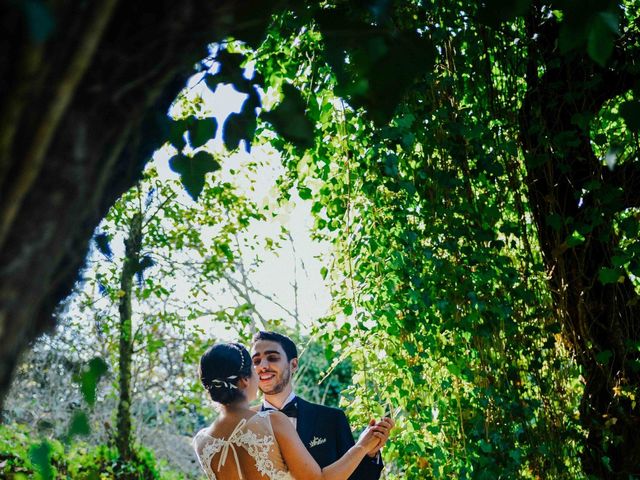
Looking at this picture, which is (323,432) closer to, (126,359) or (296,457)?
(296,457)

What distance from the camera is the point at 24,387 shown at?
832 cm

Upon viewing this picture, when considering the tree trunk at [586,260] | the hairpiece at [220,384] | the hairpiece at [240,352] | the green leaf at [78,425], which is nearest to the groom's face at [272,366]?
the hairpiece at [240,352]

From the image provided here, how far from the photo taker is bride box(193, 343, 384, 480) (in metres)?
2.44

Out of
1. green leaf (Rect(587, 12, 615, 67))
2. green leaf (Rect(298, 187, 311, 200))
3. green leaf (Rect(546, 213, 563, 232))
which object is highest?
green leaf (Rect(298, 187, 311, 200))

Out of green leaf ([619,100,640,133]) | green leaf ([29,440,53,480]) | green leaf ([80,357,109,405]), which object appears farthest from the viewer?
green leaf ([619,100,640,133])

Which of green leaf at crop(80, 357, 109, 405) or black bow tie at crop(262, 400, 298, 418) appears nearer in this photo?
green leaf at crop(80, 357, 109, 405)

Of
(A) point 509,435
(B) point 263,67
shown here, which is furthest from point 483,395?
(B) point 263,67

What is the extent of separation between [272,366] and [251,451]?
0.71 metres

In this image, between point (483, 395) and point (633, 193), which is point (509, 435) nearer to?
point (483, 395)

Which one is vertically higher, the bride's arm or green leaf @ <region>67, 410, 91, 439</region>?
green leaf @ <region>67, 410, 91, 439</region>

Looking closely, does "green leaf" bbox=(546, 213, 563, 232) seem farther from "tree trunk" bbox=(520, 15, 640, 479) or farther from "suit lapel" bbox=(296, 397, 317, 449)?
"suit lapel" bbox=(296, 397, 317, 449)

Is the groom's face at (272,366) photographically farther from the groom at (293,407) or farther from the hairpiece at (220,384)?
the hairpiece at (220,384)

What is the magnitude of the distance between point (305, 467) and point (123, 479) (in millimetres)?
4900

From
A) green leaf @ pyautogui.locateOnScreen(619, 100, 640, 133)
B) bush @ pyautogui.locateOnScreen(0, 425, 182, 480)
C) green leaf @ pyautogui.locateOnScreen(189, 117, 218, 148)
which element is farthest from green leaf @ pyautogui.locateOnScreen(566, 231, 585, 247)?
bush @ pyautogui.locateOnScreen(0, 425, 182, 480)
